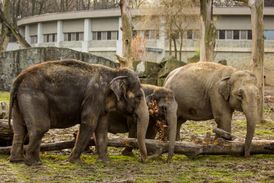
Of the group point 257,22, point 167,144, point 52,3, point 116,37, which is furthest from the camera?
point 52,3

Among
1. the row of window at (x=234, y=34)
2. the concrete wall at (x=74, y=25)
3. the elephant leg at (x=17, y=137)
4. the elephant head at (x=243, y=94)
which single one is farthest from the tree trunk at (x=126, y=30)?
the concrete wall at (x=74, y=25)

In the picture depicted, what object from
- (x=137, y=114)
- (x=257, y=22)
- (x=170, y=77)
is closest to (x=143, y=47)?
(x=257, y=22)

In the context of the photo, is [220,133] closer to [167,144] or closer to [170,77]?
[167,144]

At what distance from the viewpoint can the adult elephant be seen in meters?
9.74

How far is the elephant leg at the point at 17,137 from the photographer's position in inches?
337

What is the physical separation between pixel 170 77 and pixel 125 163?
121 inches

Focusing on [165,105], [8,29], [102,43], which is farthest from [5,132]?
[102,43]

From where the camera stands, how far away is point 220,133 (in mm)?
9391

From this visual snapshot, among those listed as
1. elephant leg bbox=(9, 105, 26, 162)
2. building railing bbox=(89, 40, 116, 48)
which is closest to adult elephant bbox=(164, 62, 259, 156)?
elephant leg bbox=(9, 105, 26, 162)

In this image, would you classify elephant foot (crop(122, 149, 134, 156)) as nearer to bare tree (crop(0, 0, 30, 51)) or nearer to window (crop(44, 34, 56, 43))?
bare tree (crop(0, 0, 30, 51))

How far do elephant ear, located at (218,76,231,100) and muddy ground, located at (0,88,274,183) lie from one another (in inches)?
42.9

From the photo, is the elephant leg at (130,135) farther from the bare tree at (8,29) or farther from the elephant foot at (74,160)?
the bare tree at (8,29)

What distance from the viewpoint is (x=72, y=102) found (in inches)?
343

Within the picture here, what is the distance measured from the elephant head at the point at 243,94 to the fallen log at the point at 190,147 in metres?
0.23
